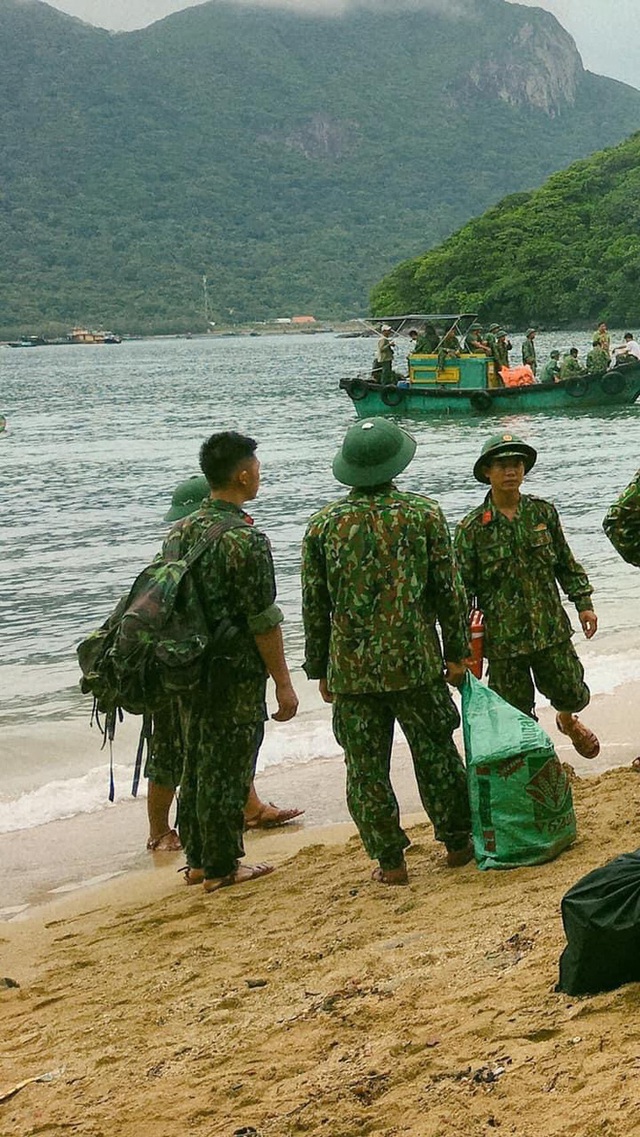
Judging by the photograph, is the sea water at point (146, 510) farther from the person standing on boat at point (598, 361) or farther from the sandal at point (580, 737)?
the sandal at point (580, 737)

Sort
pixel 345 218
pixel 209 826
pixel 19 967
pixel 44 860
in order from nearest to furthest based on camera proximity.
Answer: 1. pixel 19 967
2. pixel 209 826
3. pixel 44 860
4. pixel 345 218

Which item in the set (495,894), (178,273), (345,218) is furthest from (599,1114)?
(345,218)

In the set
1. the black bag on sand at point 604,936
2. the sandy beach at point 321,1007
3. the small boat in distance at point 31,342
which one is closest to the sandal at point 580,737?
the sandy beach at point 321,1007

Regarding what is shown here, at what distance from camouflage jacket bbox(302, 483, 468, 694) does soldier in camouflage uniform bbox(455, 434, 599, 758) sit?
32.0 inches

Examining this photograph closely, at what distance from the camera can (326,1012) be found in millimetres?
→ 3502

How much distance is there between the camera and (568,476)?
22562mm

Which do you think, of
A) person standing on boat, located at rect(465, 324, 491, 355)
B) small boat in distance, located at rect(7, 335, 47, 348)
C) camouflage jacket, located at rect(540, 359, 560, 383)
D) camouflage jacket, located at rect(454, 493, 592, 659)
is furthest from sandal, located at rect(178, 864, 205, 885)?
small boat in distance, located at rect(7, 335, 47, 348)

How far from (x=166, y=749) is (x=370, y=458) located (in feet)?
5.45

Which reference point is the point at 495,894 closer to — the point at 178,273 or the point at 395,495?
the point at 395,495

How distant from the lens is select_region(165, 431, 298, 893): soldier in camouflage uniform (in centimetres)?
464

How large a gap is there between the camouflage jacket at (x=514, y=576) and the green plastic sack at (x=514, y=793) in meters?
0.80

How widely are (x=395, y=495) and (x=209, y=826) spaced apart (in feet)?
4.56

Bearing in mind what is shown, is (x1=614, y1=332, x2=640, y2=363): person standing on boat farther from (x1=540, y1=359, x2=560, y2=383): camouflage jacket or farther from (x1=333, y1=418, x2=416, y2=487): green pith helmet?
(x1=333, y1=418, x2=416, y2=487): green pith helmet

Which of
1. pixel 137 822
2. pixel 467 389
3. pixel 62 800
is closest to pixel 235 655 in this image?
pixel 137 822
